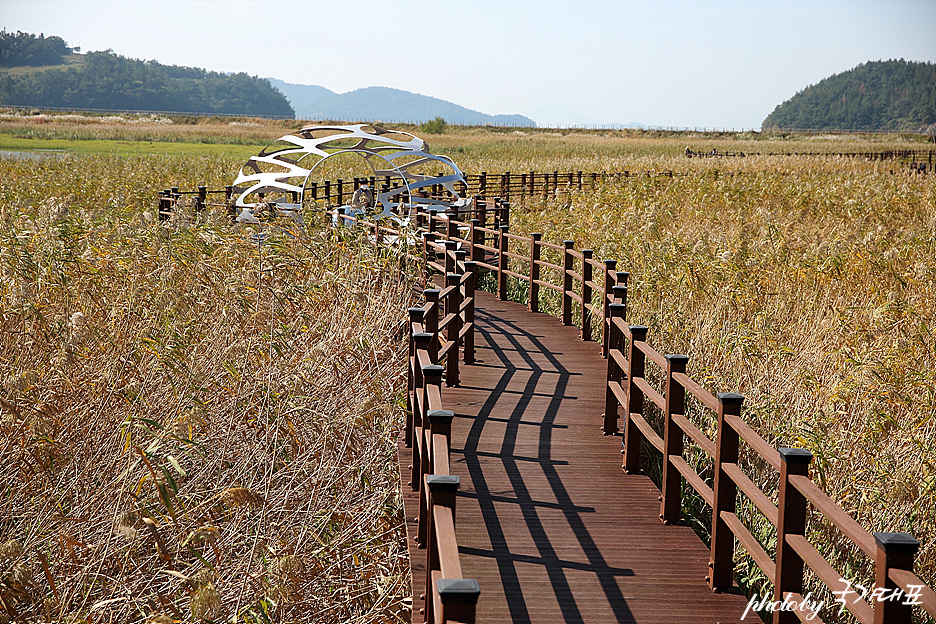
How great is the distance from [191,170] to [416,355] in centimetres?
2675

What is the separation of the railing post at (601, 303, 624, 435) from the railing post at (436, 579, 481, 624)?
13.0 feet

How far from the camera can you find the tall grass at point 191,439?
4.23 m

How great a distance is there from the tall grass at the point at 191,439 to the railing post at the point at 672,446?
1.78 m

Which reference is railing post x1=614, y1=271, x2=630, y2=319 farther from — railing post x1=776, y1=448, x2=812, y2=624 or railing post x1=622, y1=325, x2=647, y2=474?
railing post x1=776, y1=448, x2=812, y2=624

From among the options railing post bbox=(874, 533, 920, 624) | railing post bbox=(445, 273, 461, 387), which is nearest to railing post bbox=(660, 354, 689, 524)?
railing post bbox=(874, 533, 920, 624)

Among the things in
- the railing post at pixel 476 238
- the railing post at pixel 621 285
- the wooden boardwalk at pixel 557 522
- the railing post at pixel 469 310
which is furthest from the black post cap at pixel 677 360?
the railing post at pixel 476 238

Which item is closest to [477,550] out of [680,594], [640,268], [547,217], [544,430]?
[680,594]

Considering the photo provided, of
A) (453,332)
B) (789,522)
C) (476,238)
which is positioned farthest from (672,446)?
(476,238)

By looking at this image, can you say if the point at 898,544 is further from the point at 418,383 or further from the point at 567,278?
the point at 567,278

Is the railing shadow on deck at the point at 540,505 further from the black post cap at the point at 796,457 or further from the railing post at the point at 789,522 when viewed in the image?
the black post cap at the point at 796,457

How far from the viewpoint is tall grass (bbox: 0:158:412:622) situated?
423 cm

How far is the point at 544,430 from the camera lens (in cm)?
627

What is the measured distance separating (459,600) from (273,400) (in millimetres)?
3386

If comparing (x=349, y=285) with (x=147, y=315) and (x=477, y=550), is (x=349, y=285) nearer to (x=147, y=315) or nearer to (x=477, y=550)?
(x=147, y=315)
